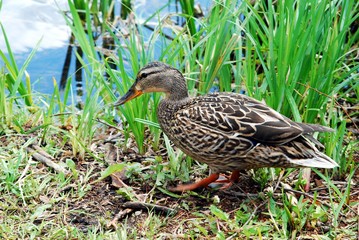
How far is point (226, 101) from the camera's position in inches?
176

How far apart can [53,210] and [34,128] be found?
0.88 metres

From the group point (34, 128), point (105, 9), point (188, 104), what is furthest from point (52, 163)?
point (105, 9)

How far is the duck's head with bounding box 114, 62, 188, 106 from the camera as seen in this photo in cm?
468

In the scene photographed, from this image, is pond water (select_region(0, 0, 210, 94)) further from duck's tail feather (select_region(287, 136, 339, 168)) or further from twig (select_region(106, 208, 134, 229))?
duck's tail feather (select_region(287, 136, 339, 168))

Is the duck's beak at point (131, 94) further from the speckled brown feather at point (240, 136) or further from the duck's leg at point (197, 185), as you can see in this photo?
the duck's leg at point (197, 185)

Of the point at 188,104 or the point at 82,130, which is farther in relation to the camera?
the point at 82,130

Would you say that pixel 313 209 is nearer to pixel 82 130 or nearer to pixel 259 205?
pixel 259 205

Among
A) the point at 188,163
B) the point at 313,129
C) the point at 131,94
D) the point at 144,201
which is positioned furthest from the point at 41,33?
the point at 313,129

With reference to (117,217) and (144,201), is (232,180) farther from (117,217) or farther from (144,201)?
(117,217)

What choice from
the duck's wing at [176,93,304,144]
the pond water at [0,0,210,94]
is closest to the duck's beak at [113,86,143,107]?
the duck's wing at [176,93,304,144]

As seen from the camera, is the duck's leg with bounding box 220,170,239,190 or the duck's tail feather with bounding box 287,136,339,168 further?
the duck's leg with bounding box 220,170,239,190

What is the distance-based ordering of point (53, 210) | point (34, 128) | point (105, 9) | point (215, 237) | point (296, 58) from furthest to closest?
point (105, 9) < point (34, 128) < point (296, 58) < point (53, 210) < point (215, 237)

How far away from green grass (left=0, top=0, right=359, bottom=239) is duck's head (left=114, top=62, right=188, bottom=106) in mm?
221

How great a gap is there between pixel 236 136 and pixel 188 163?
62 centimetres
